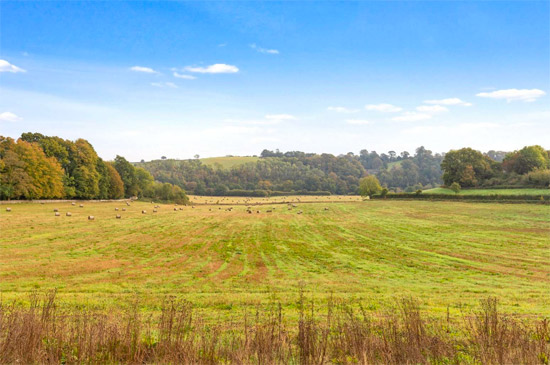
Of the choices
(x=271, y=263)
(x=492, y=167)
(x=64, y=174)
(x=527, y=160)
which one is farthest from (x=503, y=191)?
(x=64, y=174)

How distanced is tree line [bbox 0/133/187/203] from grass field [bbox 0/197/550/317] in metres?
21.2

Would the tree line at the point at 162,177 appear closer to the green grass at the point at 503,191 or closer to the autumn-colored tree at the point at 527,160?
the autumn-colored tree at the point at 527,160

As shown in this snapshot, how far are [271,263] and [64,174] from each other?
209 ft

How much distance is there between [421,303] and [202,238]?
23.9 m

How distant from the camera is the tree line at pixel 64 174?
2143 inches

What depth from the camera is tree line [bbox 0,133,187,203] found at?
2143 inches

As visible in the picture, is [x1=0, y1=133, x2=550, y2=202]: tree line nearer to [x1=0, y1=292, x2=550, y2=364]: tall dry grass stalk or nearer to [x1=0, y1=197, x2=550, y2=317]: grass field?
[x1=0, y1=197, x2=550, y2=317]: grass field

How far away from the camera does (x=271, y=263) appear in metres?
23.4

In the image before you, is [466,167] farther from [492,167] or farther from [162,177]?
[162,177]

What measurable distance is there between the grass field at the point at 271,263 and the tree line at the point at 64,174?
21.2 m

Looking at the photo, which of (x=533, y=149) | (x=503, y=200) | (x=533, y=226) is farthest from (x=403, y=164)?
(x=533, y=226)

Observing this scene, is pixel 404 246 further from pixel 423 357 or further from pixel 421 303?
pixel 423 357

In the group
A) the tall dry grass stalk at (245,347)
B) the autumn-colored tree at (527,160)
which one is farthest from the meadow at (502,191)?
the tall dry grass stalk at (245,347)

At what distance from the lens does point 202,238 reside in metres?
32.9
